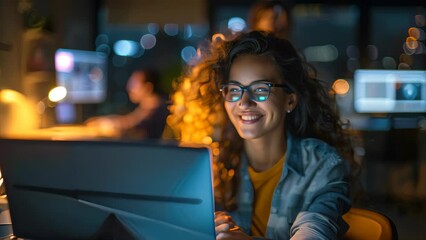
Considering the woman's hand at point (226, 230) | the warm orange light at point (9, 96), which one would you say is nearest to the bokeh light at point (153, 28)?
the warm orange light at point (9, 96)

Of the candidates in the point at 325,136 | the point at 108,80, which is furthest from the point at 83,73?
the point at 325,136

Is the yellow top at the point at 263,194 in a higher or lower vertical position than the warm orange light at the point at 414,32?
lower

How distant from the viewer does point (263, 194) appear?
2172 mm

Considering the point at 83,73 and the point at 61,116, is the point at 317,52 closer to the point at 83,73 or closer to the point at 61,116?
the point at 83,73

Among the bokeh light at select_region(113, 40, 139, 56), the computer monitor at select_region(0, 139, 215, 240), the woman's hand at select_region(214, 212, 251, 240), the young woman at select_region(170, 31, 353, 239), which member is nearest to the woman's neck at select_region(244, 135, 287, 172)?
the young woman at select_region(170, 31, 353, 239)

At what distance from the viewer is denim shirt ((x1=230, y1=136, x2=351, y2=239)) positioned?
190 cm

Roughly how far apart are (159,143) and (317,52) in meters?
6.67

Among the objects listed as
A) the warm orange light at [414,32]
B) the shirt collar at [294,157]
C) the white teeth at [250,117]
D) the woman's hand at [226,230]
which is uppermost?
the warm orange light at [414,32]

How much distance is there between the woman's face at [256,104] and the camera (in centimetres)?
200

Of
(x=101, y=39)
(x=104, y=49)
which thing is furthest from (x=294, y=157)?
(x=104, y=49)

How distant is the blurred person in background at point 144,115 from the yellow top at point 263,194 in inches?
138

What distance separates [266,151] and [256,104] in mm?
235

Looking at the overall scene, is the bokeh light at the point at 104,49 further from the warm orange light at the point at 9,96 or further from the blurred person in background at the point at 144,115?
the warm orange light at the point at 9,96

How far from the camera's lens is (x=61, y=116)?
527cm
